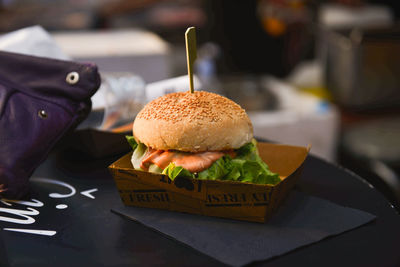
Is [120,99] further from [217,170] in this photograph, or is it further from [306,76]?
[306,76]

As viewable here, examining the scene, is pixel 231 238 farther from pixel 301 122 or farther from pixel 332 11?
pixel 332 11

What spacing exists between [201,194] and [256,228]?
0.14 m

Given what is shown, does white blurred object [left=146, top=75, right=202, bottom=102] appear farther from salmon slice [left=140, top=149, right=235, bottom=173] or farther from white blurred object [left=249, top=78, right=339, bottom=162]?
white blurred object [left=249, top=78, right=339, bottom=162]

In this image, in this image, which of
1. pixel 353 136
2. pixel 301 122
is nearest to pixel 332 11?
pixel 301 122

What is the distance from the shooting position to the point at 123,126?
1.54m

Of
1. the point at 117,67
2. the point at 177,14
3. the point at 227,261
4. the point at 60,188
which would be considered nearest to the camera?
the point at 227,261

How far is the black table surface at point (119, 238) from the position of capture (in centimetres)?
92

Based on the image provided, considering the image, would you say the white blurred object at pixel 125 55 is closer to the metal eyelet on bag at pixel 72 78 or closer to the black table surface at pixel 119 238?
the metal eyelet on bag at pixel 72 78

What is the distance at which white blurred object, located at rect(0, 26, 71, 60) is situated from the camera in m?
1.52

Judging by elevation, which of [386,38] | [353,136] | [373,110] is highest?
[386,38]

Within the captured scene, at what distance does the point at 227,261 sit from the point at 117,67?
85.7 inches

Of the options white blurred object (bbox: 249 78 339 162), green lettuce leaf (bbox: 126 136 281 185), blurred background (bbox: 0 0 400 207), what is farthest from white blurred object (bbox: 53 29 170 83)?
green lettuce leaf (bbox: 126 136 281 185)

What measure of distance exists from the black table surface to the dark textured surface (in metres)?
0.02

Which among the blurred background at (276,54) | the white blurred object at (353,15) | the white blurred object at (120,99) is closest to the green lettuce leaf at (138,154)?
the white blurred object at (120,99)
